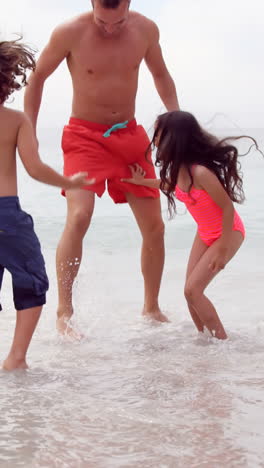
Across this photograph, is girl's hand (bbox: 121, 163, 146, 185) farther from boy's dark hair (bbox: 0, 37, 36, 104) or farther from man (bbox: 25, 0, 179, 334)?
boy's dark hair (bbox: 0, 37, 36, 104)

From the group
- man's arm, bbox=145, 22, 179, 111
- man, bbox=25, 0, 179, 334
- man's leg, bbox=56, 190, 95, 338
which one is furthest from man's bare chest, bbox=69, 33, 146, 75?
man's leg, bbox=56, 190, 95, 338

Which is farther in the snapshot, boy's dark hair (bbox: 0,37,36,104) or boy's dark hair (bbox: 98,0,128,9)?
boy's dark hair (bbox: 98,0,128,9)

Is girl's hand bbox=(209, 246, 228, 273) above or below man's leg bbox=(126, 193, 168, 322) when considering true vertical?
above

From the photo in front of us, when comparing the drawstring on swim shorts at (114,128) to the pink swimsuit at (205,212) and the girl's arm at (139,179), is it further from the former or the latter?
the pink swimsuit at (205,212)

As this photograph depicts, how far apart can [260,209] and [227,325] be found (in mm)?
6503

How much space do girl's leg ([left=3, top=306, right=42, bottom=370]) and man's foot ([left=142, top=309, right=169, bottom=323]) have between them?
1373 millimetres

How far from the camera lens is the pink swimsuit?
170 inches

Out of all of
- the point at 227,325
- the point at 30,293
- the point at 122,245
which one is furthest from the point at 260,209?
the point at 30,293

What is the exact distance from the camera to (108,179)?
487 centimetres

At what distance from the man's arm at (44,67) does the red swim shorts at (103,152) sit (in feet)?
0.74

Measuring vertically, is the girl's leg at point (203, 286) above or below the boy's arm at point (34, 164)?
below

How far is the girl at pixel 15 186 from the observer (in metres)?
3.54

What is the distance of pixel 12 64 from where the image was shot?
3.53m

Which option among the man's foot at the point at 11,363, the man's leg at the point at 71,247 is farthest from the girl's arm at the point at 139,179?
the man's foot at the point at 11,363
